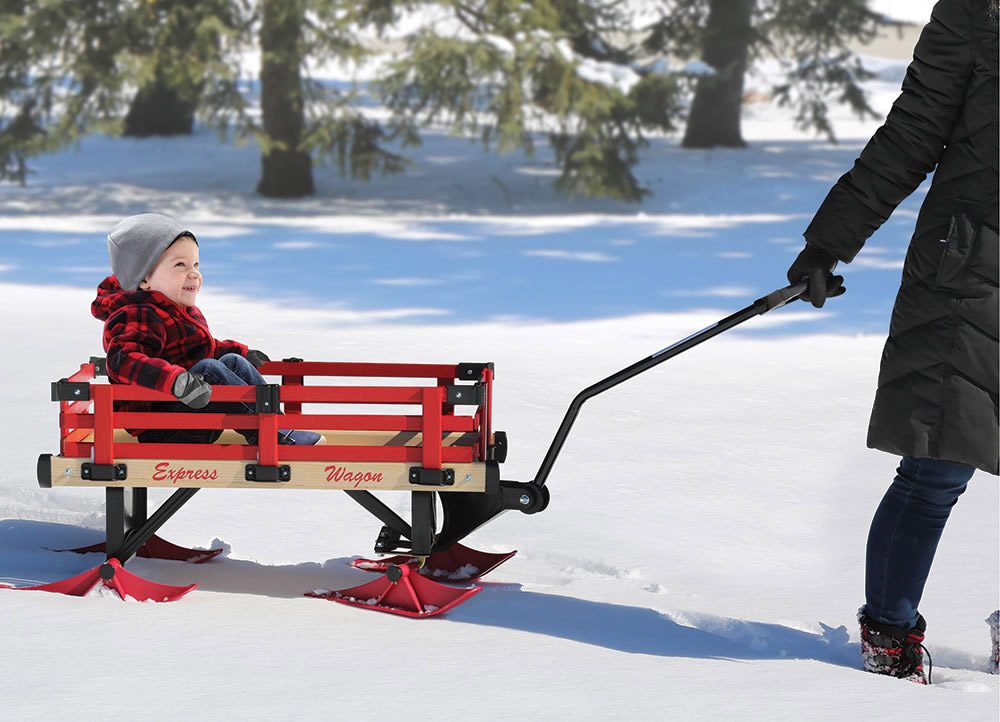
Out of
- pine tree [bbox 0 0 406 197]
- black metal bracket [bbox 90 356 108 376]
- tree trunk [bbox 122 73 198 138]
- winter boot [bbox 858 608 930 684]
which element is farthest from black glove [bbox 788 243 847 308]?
tree trunk [bbox 122 73 198 138]

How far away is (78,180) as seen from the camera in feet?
61.7

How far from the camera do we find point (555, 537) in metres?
4.16

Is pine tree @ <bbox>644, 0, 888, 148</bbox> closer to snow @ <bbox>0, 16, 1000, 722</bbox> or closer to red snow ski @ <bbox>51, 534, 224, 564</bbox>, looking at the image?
snow @ <bbox>0, 16, 1000, 722</bbox>

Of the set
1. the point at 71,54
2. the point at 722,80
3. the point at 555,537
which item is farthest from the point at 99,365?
the point at 722,80

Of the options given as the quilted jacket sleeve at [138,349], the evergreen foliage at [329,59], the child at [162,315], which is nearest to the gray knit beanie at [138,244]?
the child at [162,315]

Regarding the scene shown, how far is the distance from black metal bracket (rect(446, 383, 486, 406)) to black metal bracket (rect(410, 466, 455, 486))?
239 mm

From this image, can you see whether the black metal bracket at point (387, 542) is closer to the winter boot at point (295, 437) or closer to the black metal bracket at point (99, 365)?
the winter boot at point (295, 437)

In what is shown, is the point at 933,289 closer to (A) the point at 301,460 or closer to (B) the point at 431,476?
(B) the point at 431,476

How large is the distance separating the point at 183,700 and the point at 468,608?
0.97m

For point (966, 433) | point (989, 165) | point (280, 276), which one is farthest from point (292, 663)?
point (280, 276)

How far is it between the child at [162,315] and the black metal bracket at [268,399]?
19cm

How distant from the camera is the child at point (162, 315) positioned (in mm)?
3312

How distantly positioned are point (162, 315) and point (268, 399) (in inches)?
18.6

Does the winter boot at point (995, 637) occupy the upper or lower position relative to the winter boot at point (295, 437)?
lower
